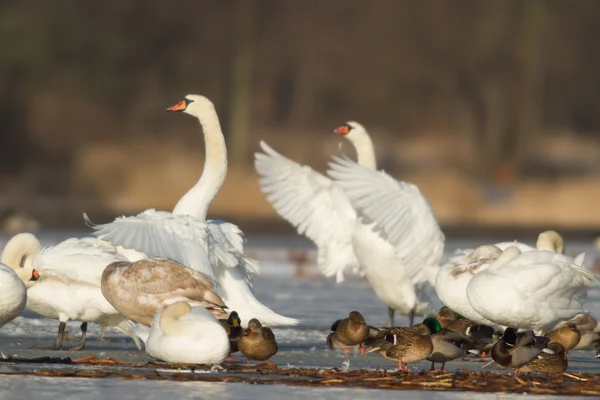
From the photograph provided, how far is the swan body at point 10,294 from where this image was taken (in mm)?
7969

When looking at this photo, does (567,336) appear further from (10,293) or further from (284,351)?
(10,293)

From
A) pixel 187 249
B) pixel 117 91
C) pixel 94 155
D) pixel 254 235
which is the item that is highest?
pixel 117 91

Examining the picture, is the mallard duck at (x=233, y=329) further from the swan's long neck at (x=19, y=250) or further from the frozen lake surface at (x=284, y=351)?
the swan's long neck at (x=19, y=250)

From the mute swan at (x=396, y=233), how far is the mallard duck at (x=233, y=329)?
197 cm

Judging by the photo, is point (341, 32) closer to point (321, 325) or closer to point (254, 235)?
point (254, 235)

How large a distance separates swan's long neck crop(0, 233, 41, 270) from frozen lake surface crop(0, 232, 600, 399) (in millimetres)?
543

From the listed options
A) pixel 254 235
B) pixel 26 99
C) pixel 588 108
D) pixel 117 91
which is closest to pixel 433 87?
pixel 588 108

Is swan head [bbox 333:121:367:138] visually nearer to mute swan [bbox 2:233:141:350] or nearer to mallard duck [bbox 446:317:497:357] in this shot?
mallard duck [bbox 446:317:497:357]

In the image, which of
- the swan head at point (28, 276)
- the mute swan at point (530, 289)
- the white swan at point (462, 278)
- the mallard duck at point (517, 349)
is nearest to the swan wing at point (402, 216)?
the white swan at point (462, 278)

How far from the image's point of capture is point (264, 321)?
902cm

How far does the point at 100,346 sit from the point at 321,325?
6.81ft

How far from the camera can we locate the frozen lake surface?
21.5 feet

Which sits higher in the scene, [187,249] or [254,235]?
[254,235]

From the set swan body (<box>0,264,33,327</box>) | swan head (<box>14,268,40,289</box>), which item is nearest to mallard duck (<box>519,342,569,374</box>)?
swan body (<box>0,264,33,327</box>)
